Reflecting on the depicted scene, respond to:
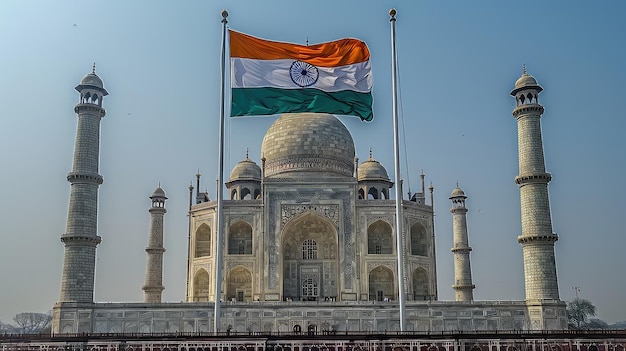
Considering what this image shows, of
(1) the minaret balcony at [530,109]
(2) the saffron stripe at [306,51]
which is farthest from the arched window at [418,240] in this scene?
(2) the saffron stripe at [306,51]

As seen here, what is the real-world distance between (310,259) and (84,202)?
34.5ft

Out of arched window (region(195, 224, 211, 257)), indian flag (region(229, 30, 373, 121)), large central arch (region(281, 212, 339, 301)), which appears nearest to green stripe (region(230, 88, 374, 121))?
indian flag (region(229, 30, 373, 121))

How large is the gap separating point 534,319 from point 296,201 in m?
11.3

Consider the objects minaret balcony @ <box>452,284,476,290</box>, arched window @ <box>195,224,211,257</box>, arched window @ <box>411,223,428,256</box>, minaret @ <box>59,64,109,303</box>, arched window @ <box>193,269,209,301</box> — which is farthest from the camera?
minaret balcony @ <box>452,284,476,290</box>

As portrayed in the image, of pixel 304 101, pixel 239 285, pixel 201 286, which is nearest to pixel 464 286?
pixel 239 285

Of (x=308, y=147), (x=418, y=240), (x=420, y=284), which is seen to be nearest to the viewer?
(x=420, y=284)

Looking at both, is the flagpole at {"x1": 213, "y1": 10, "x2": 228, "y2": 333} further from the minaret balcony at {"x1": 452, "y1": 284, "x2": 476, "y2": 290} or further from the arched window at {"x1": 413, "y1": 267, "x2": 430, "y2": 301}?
the minaret balcony at {"x1": 452, "y1": 284, "x2": 476, "y2": 290}

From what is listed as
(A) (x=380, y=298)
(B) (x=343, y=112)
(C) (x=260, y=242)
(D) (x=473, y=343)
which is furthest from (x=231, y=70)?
(A) (x=380, y=298)

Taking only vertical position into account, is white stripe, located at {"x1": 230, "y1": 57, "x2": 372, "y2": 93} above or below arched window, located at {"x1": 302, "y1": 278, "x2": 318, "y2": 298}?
above

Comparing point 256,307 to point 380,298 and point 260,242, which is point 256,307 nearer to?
point 260,242

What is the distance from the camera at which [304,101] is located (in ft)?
59.5

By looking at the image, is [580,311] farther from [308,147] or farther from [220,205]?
[220,205]

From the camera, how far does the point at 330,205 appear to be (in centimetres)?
3134

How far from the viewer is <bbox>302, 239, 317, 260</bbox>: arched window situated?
32031mm
